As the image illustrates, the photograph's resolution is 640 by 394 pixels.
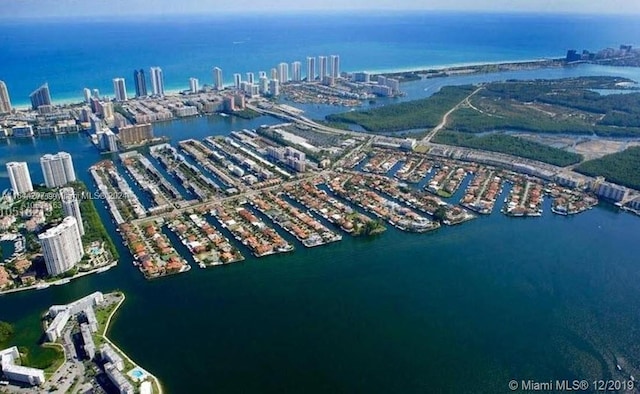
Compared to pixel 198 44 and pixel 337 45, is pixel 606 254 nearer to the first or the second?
pixel 337 45

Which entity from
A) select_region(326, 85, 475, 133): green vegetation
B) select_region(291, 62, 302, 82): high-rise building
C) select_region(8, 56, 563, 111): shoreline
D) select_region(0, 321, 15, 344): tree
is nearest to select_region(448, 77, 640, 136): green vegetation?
select_region(326, 85, 475, 133): green vegetation

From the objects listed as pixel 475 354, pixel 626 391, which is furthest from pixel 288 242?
pixel 626 391

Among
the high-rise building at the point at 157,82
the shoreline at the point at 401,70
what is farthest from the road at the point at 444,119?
the high-rise building at the point at 157,82

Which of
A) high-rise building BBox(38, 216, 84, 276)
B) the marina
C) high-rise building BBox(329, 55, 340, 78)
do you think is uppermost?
high-rise building BBox(329, 55, 340, 78)

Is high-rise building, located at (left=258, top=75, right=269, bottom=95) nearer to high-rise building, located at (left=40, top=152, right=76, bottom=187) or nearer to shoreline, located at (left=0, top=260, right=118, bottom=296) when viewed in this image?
high-rise building, located at (left=40, top=152, right=76, bottom=187)

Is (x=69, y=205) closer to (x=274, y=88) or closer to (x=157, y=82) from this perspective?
(x=157, y=82)

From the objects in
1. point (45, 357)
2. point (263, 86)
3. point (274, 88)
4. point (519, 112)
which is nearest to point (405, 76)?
point (274, 88)
